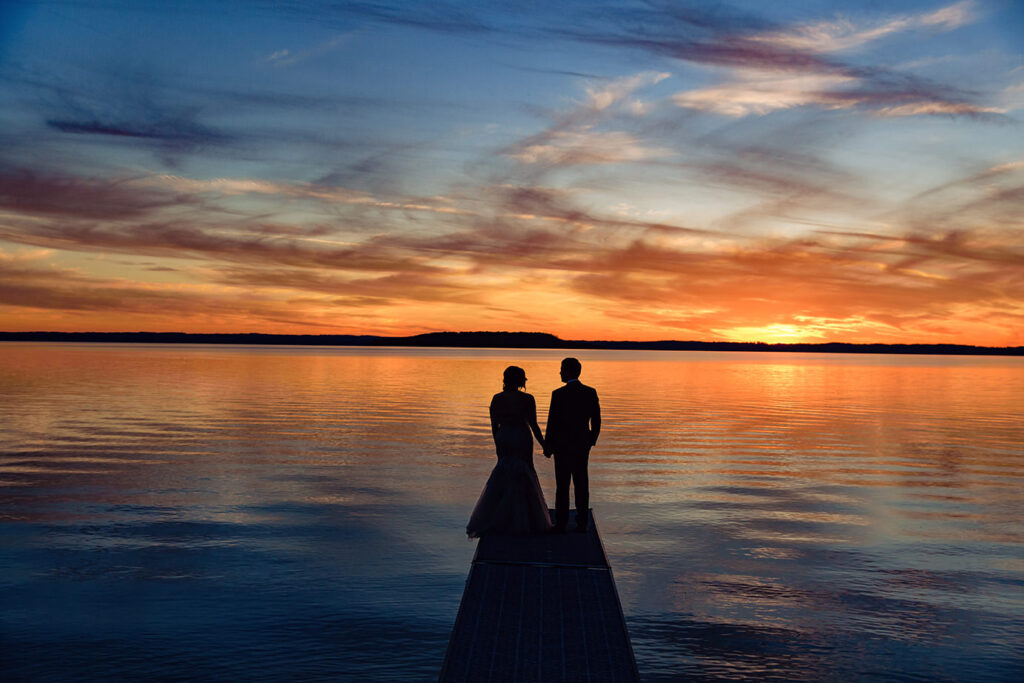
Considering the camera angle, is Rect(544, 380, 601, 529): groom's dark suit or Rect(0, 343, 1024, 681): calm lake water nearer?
Rect(0, 343, 1024, 681): calm lake water

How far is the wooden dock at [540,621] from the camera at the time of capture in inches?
288

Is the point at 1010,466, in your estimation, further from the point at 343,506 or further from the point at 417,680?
the point at 417,680

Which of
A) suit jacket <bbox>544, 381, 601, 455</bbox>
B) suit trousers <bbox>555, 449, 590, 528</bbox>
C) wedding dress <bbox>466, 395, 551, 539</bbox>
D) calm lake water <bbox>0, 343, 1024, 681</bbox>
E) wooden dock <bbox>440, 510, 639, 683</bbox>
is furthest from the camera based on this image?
wedding dress <bbox>466, 395, 551, 539</bbox>

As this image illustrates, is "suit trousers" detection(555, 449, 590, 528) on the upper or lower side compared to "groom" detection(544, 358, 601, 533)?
lower

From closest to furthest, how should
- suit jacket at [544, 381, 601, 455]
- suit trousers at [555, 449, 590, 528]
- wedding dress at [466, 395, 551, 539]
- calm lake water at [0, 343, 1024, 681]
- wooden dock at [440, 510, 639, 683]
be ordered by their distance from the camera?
wooden dock at [440, 510, 639, 683], calm lake water at [0, 343, 1024, 681], suit jacket at [544, 381, 601, 455], suit trousers at [555, 449, 590, 528], wedding dress at [466, 395, 551, 539]

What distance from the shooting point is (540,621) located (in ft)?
27.8

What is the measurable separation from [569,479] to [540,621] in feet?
12.4

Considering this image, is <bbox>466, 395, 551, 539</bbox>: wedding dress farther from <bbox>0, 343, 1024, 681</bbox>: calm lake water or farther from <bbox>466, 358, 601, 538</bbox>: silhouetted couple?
<bbox>0, 343, 1024, 681</bbox>: calm lake water

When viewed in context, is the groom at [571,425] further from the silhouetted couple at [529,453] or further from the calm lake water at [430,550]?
the calm lake water at [430,550]

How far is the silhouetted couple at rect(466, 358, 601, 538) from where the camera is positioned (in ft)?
39.0

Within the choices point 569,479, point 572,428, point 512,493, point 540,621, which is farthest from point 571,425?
point 540,621

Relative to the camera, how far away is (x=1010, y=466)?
78.8ft

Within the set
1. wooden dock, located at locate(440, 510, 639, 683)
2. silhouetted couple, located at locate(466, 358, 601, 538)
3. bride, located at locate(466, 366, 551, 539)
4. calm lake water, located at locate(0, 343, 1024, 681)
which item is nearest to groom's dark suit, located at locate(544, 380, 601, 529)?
silhouetted couple, located at locate(466, 358, 601, 538)

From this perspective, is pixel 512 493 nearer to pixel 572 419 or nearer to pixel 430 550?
pixel 572 419
